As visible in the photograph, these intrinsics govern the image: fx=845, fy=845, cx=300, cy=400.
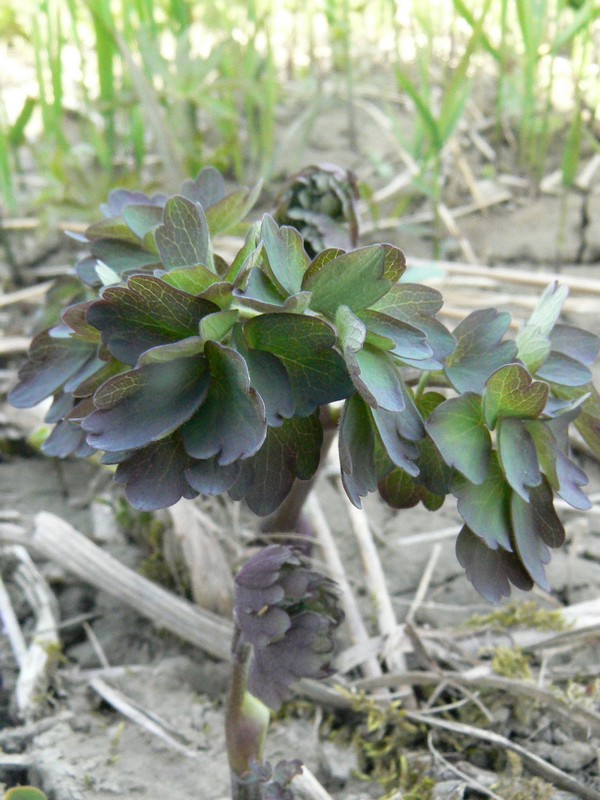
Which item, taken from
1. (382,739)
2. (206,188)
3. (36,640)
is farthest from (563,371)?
(36,640)

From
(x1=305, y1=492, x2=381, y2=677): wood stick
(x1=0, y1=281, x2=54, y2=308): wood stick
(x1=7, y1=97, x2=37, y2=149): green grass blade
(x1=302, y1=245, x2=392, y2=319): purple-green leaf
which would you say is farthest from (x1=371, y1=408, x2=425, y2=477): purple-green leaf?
(x1=7, y1=97, x2=37, y2=149): green grass blade

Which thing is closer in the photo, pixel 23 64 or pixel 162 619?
pixel 162 619

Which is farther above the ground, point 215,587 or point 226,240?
point 226,240

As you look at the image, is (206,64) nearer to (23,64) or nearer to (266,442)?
(23,64)

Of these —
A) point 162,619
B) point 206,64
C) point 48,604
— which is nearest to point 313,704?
point 162,619

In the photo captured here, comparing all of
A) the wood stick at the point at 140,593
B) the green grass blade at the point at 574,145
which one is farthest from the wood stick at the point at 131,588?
the green grass blade at the point at 574,145

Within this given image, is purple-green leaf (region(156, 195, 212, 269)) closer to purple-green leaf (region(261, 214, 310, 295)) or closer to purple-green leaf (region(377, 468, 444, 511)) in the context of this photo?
purple-green leaf (region(261, 214, 310, 295))

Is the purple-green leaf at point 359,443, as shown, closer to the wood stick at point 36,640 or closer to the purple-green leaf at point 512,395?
the purple-green leaf at point 512,395
